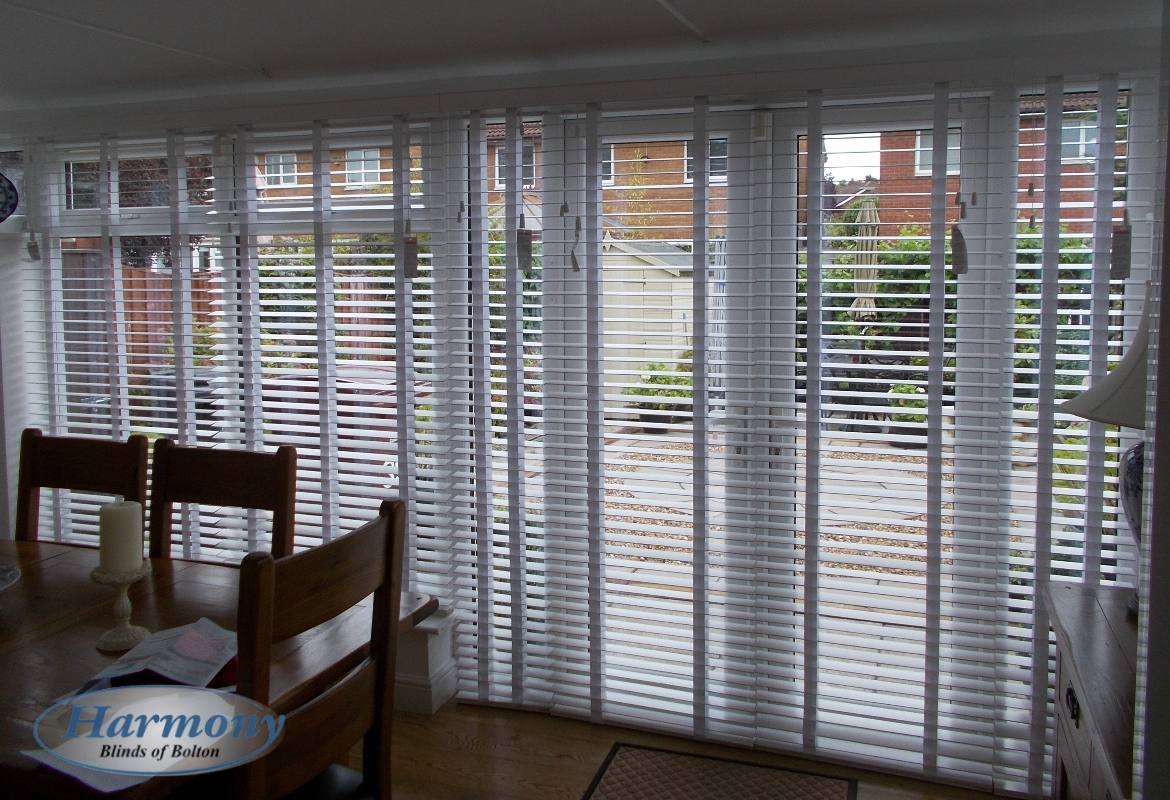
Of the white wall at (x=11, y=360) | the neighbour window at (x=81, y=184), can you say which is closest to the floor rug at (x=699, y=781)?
the white wall at (x=11, y=360)

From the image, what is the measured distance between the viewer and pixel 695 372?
2.73 m

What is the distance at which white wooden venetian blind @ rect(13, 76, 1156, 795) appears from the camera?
244 cm

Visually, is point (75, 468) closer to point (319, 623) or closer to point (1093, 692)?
point (319, 623)

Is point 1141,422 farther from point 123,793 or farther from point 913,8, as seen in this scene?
point 123,793

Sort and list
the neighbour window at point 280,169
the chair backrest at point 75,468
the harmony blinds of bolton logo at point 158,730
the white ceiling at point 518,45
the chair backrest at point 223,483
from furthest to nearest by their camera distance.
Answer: the neighbour window at point 280,169, the chair backrest at point 75,468, the chair backrest at point 223,483, the white ceiling at point 518,45, the harmony blinds of bolton logo at point 158,730

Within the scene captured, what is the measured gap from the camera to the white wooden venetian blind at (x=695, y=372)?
244 cm

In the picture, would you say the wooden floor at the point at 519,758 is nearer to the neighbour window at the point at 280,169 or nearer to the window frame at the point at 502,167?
the window frame at the point at 502,167

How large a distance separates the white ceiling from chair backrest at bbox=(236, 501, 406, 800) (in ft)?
4.56

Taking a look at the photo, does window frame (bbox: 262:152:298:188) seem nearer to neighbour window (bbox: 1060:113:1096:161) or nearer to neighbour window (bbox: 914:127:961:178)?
neighbour window (bbox: 914:127:961:178)

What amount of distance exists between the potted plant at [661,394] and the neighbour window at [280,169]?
143 cm

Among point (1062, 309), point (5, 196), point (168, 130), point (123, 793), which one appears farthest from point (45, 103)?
point (1062, 309)

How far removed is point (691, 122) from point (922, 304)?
873 millimetres

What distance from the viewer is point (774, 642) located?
8.96 ft

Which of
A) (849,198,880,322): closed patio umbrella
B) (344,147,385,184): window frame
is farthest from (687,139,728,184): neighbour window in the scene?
(344,147,385,184): window frame
